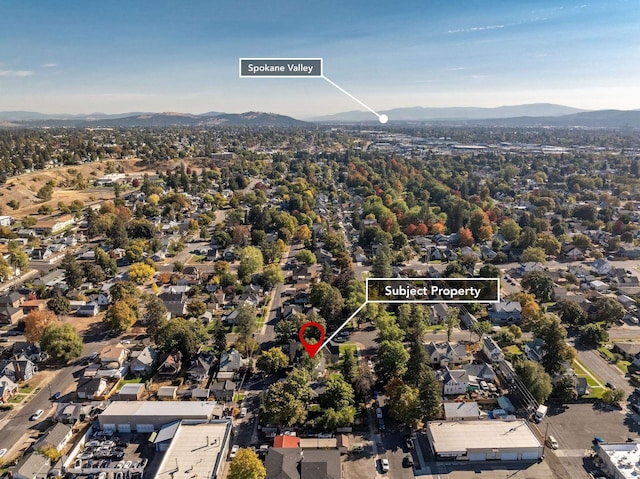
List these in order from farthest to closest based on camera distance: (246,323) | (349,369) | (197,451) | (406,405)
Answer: (246,323) → (349,369) → (406,405) → (197,451)

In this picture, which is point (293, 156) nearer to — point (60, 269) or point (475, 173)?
point (475, 173)

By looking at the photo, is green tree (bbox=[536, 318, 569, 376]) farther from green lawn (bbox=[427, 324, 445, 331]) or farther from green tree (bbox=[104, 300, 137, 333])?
green tree (bbox=[104, 300, 137, 333])

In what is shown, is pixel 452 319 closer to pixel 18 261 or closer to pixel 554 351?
pixel 554 351

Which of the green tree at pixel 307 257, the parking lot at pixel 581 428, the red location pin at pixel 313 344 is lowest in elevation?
the parking lot at pixel 581 428

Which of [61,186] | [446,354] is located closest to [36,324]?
[446,354]

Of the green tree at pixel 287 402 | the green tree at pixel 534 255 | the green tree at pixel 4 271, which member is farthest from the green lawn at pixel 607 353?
the green tree at pixel 4 271

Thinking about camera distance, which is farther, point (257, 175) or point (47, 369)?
point (257, 175)

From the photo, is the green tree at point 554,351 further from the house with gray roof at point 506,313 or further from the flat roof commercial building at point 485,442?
the house with gray roof at point 506,313

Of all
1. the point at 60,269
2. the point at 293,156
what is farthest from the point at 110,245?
the point at 293,156
